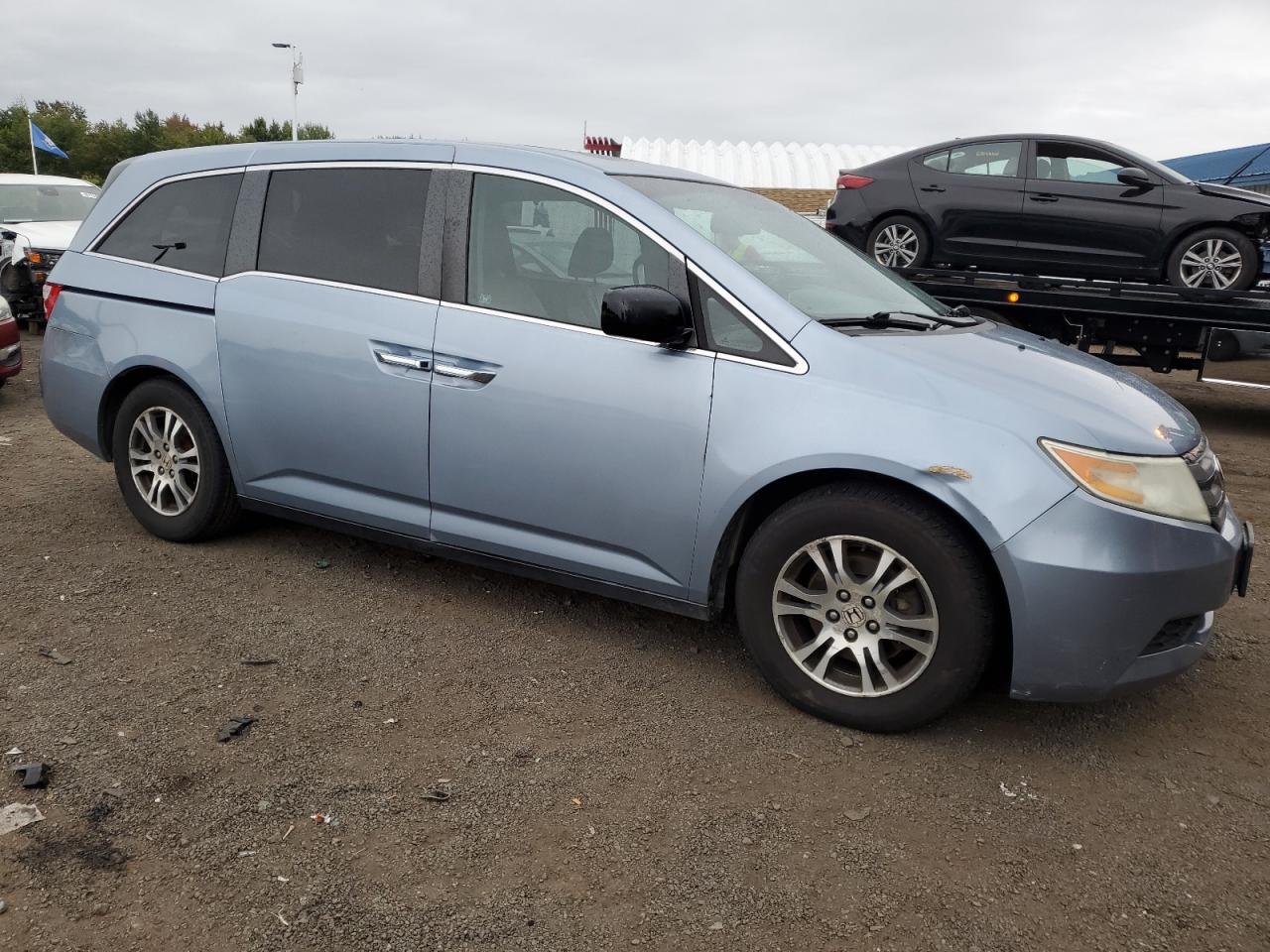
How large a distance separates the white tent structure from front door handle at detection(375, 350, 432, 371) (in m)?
27.1

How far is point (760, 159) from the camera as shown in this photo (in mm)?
32562

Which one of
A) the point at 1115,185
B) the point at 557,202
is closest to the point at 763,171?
the point at 1115,185

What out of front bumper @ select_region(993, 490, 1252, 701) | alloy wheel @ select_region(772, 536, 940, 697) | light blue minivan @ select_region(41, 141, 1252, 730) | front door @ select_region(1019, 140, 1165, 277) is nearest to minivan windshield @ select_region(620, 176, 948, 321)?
light blue minivan @ select_region(41, 141, 1252, 730)

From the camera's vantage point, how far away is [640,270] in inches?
141

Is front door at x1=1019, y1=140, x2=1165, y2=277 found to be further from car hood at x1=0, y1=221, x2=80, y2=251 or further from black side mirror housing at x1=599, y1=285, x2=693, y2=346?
car hood at x1=0, y1=221, x2=80, y2=251

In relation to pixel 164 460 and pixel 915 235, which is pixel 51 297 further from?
pixel 915 235

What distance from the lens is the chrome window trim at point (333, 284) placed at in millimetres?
3936

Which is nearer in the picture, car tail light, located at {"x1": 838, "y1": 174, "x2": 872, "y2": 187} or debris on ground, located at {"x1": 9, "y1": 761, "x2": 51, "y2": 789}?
debris on ground, located at {"x1": 9, "y1": 761, "x2": 51, "y2": 789}

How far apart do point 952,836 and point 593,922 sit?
1017mm

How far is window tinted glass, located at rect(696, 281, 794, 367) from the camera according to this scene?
131 inches

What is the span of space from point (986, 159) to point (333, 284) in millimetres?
7262

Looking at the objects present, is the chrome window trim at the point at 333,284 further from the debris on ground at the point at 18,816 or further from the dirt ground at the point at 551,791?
the debris on ground at the point at 18,816

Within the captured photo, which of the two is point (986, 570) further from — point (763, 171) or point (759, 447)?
point (763, 171)

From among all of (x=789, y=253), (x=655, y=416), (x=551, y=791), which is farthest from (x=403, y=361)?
(x=551, y=791)
